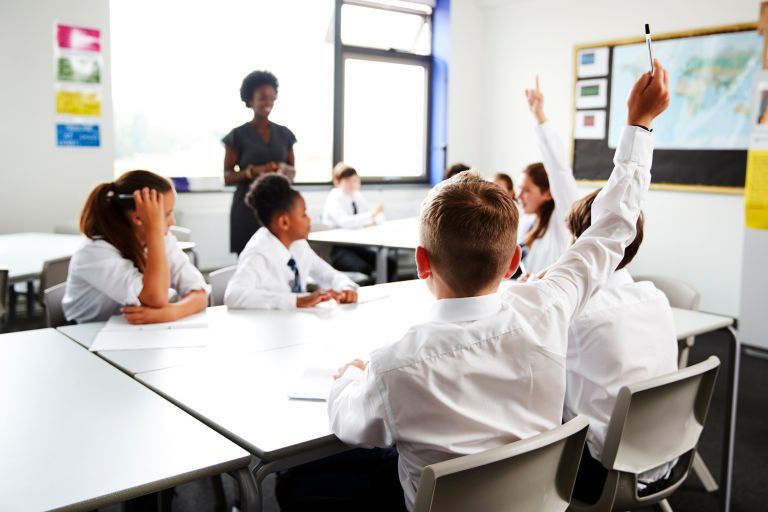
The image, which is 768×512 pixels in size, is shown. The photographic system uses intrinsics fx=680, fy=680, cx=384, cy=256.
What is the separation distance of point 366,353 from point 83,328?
0.95 metres

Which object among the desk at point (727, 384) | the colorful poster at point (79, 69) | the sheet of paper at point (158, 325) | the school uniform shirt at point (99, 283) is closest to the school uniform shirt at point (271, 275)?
the sheet of paper at point (158, 325)

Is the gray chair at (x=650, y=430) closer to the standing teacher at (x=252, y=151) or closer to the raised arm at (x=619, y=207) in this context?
the raised arm at (x=619, y=207)

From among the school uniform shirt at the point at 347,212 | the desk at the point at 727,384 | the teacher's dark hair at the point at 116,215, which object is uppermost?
the teacher's dark hair at the point at 116,215

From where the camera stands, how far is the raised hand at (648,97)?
152cm

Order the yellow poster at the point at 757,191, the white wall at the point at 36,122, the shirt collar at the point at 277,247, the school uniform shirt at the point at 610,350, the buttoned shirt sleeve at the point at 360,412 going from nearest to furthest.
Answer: the buttoned shirt sleeve at the point at 360,412 < the school uniform shirt at the point at 610,350 < the shirt collar at the point at 277,247 < the yellow poster at the point at 757,191 < the white wall at the point at 36,122

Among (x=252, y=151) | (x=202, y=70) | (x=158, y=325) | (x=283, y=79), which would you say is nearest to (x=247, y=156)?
(x=252, y=151)

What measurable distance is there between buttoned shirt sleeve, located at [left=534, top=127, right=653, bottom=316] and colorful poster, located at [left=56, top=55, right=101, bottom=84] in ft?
15.3

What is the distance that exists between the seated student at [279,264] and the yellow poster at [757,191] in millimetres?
2964

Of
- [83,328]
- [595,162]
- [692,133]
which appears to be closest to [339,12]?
[595,162]

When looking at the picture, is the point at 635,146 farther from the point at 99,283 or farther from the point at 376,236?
the point at 376,236

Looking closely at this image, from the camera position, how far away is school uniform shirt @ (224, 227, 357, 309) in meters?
2.54

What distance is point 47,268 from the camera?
9.50ft

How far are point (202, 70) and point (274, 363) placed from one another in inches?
187

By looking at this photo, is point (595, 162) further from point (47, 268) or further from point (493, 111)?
point (47, 268)
